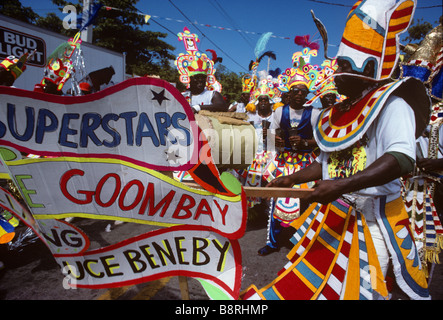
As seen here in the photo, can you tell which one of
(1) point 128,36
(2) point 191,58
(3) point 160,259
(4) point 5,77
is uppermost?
(1) point 128,36

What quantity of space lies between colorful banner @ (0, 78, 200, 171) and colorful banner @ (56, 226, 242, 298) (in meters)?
0.39

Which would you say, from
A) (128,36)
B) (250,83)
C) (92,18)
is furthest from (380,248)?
(128,36)

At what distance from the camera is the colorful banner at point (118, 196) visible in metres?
1.20

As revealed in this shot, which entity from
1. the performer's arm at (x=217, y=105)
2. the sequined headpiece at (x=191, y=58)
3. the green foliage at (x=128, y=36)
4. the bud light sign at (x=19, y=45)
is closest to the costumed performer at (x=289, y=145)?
the performer's arm at (x=217, y=105)

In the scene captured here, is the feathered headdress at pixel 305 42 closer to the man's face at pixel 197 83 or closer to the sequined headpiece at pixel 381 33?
the man's face at pixel 197 83

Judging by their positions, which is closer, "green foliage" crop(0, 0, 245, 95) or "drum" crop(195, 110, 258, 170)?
"drum" crop(195, 110, 258, 170)

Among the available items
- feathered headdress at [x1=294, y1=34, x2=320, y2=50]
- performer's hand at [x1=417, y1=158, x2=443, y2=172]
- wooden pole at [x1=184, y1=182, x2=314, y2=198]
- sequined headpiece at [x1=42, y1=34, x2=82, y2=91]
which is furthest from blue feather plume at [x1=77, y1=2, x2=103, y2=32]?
performer's hand at [x1=417, y1=158, x2=443, y2=172]

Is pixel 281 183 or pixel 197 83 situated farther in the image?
pixel 197 83

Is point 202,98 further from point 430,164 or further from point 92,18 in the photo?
point 430,164

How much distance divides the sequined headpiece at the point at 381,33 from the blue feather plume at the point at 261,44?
27.0ft

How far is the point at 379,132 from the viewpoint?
142cm

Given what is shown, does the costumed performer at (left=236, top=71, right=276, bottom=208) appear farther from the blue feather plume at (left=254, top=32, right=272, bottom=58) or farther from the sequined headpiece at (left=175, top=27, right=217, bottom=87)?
the blue feather plume at (left=254, top=32, right=272, bottom=58)

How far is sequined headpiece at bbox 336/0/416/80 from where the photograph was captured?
1.48 meters

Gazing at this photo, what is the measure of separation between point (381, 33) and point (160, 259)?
1.80 m
